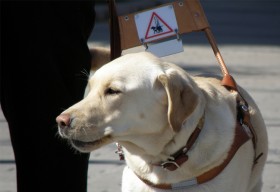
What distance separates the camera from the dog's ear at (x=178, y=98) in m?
3.34

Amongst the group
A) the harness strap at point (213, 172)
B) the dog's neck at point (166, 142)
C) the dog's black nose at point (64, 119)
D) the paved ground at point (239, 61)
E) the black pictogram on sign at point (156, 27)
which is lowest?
the paved ground at point (239, 61)

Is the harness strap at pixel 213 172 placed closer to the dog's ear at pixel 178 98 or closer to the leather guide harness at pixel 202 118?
the leather guide harness at pixel 202 118

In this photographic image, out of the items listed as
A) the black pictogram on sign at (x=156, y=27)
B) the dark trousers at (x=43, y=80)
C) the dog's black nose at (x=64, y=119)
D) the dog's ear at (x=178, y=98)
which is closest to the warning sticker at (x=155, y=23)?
the black pictogram on sign at (x=156, y=27)

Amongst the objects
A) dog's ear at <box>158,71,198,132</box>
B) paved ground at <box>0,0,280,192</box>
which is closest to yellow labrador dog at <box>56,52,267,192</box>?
dog's ear at <box>158,71,198,132</box>

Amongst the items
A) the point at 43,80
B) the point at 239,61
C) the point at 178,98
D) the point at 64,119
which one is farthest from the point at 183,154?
the point at 239,61

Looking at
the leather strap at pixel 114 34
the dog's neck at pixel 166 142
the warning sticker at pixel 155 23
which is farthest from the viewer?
the warning sticker at pixel 155 23

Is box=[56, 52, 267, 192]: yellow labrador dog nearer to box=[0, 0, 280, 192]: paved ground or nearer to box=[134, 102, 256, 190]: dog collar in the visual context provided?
box=[134, 102, 256, 190]: dog collar

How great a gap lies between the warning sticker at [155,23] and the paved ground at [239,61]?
1.49 meters

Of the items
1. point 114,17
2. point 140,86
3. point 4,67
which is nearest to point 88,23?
point 114,17

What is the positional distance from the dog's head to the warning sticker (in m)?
0.89

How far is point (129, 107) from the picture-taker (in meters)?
3.39

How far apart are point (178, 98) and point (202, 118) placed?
21 centimetres

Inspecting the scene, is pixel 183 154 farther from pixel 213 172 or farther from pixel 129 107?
pixel 129 107

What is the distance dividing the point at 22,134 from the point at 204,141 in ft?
3.04
